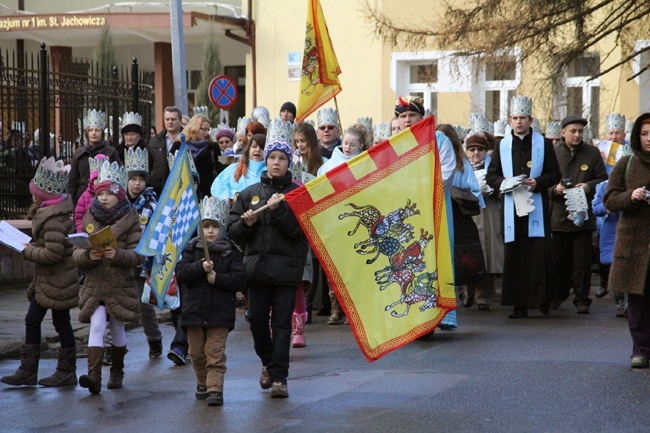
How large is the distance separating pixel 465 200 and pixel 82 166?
445 centimetres

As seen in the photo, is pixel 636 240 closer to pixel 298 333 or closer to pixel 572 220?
pixel 298 333

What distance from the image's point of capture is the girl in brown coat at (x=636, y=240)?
9.87 meters

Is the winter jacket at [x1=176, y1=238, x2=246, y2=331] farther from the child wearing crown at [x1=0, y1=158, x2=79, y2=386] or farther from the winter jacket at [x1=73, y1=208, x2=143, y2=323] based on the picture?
the child wearing crown at [x1=0, y1=158, x2=79, y2=386]

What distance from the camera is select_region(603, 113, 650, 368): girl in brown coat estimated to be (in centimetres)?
987

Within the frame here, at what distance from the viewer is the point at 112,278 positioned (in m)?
9.62

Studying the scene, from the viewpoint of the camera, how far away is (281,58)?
32.2 m

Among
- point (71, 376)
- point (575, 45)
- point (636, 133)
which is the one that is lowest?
point (71, 376)

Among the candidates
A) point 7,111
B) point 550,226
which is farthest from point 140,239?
point 7,111

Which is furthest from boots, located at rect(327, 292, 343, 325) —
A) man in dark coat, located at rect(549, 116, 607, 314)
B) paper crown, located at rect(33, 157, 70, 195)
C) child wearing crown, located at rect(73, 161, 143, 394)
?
paper crown, located at rect(33, 157, 70, 195)

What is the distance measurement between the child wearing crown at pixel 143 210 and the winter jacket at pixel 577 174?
475 cm

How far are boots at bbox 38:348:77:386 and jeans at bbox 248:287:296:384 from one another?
4.96 ft

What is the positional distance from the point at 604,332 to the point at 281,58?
21.1 meters

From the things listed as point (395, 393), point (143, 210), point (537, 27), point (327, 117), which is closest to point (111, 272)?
point (143, 210)

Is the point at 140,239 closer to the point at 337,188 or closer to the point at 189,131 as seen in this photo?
the point at 337,188
